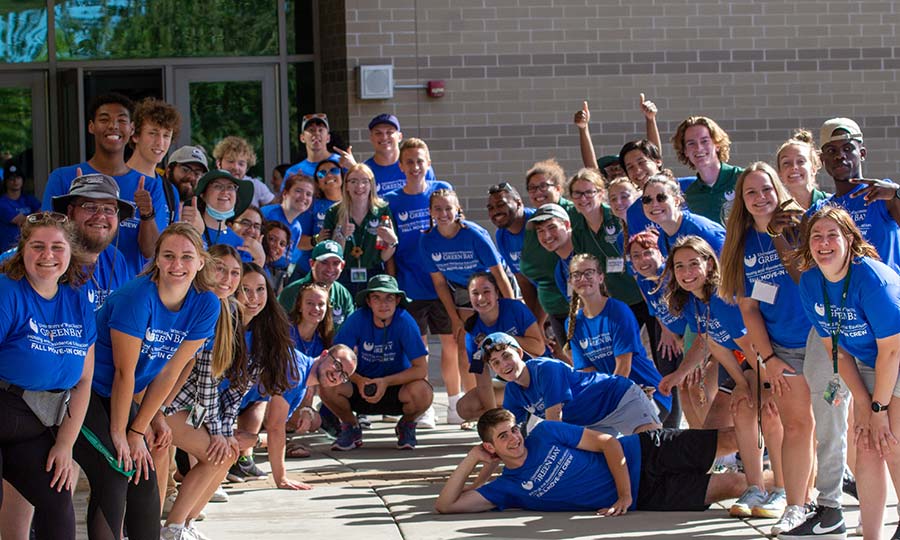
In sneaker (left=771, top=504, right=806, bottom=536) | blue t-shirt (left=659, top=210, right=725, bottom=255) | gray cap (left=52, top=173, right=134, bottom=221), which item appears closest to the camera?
gray cap (left=52, top=173, right=134, bottom=221)

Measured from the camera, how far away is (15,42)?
14648 millimetres

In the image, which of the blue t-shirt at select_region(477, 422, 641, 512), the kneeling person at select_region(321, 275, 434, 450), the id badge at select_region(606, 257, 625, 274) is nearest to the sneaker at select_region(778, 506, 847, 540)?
the blue t-shirt at select_region(477, 422, 641, 512)

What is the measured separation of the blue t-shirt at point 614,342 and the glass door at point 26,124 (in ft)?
28.2

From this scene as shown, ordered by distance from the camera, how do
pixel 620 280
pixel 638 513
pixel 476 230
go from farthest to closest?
pixel 476 230 < pixel 620 280 < pixel 638 513

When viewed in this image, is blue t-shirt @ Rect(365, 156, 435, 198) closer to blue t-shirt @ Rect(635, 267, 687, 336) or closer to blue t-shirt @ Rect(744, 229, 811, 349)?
blue t-shirt @ Rect(635, 267, 687, 336)

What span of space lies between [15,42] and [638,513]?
10.6 meters

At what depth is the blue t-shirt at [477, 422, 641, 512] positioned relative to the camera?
677 cm

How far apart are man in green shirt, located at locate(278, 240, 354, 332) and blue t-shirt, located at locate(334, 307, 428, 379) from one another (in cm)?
26

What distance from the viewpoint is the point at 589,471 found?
6.81 m

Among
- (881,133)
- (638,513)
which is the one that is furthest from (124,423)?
(881,133)

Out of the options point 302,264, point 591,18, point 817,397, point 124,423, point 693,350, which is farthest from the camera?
point 591,18

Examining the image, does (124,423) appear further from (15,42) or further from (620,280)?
(15,42)

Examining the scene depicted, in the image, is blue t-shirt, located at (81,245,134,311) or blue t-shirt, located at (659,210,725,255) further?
blue t-shirt, located at (659,210,725,255)

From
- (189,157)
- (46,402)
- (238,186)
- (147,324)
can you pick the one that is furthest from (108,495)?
(189,157)
